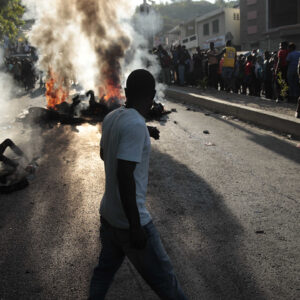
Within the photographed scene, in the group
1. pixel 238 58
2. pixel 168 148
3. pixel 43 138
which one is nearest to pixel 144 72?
pixel 168 148

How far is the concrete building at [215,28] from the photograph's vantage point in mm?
48875

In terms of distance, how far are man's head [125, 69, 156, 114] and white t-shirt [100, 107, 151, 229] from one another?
8 centimetres

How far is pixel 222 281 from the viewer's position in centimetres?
303

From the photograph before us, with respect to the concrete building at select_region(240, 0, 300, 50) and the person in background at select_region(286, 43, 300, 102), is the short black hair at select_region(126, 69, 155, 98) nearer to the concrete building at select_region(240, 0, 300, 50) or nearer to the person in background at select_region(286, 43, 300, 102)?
the person in background at select_region(286, 43, 300, 102)

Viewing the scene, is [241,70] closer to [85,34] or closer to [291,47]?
[291,47]

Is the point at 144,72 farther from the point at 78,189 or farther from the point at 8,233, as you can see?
the point at 78,189

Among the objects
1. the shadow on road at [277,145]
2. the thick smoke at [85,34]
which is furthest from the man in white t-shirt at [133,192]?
the thick smoke at [85,34]

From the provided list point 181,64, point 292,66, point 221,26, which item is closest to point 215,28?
point 221,26

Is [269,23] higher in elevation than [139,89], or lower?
higher

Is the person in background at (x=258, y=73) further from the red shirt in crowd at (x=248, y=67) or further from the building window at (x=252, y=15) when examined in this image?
the building window at (x=252, y=15)

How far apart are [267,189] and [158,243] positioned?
136 inches

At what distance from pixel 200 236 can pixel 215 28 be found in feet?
169

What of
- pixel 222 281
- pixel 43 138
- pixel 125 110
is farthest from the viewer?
pixel 43 138

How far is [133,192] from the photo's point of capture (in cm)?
199
